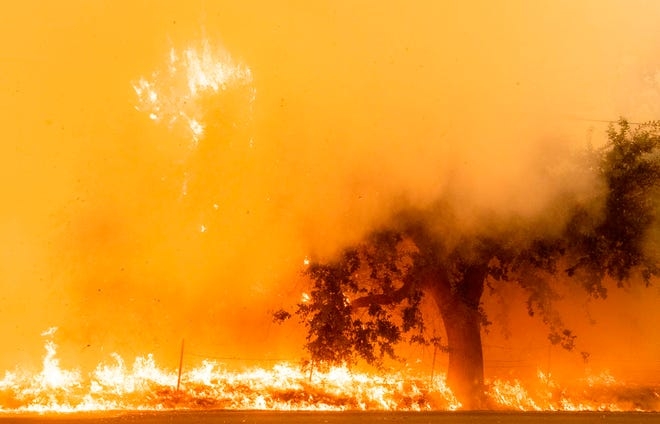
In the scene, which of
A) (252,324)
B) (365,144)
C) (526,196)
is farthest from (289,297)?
(526,196)

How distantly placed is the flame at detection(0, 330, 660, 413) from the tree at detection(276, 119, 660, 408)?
0.73 metres

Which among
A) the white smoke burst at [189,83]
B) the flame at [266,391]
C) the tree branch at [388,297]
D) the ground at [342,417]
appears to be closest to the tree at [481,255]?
the tree branch at [388,297]

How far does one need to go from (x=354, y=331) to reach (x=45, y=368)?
5058 mm

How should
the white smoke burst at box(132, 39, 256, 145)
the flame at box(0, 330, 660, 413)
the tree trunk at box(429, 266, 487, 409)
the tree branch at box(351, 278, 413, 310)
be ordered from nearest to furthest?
the flame at box(0, 330, 660, 413)
the white smoke burst at box(132, 39, 256, 145)
the tree branch at box(351, 278, 413, 310)
the tree trunk at box(429, 266, 487, 409)

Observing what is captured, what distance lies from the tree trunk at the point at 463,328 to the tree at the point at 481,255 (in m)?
0.04

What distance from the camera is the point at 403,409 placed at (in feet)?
41.1

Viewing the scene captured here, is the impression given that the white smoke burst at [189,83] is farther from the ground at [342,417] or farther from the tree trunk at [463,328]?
the tree trunk at [463,328]

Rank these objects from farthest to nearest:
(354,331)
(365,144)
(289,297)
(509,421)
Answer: (289,297), (354,331), (365,144), (509,421)

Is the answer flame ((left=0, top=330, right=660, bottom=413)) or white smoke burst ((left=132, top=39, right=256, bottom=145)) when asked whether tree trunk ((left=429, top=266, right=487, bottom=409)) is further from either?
white smoke burst ((left=132, top=39, right=256, bottom=145))

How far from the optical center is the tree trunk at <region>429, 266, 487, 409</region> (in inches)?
536

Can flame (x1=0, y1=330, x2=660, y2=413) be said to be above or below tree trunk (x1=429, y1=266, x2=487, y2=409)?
below

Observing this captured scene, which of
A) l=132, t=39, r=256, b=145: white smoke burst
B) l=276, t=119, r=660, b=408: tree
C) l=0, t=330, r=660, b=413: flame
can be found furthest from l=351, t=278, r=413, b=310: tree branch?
l=132, t=39, r=256, b=145: white smoke burst

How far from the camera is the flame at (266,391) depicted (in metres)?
11.5

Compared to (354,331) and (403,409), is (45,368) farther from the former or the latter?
(403,409)
